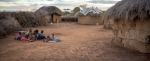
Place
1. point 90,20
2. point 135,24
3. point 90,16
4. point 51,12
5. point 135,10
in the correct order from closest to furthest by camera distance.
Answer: point 135,10 → point 135,24 → point 90,16 → point 90,20 → point 51,12

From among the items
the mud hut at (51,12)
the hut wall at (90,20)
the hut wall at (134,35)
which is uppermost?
the mud hut at (51,12)

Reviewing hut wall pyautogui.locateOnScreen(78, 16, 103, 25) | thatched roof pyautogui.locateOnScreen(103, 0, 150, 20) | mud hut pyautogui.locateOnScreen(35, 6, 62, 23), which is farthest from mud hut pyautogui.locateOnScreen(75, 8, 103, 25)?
thatched roof pyautogui.locateOnScreen(103, 0, 150, 20)

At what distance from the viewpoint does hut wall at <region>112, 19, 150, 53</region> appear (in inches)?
241

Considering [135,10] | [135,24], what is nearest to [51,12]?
[135,24]

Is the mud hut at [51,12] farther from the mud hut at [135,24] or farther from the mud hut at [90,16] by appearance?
the mud hut at [135,24]

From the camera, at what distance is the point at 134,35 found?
6594 millimetres

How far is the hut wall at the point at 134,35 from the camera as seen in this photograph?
6116mm

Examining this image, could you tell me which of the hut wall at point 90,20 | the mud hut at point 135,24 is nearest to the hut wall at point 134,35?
the mud hut at point 135,24

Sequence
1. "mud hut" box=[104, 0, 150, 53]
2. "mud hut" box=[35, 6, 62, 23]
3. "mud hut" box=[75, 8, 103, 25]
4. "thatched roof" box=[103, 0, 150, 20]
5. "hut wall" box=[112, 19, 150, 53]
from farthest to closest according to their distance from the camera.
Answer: "mud hut" box=[35, 6, 62, 23]
"mud hut" box=[75, 8, 103, 25]
"hut wall" box=[112, 19, 150, 53]
"mud hut" box=[104, 0, 150, 53]
"thatched roof" box=[103, 0, 150, 20]

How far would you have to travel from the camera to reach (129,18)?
6453 mm

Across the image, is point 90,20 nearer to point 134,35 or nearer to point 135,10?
point 134,35

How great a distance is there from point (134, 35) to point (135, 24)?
1.42 feet

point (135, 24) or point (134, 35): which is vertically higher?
point (135, 24)

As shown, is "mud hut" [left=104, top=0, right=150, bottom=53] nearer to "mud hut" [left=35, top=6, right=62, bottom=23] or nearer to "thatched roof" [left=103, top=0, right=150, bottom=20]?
"thatched roof" [left=103, top=0, right=150, bottom=20]
